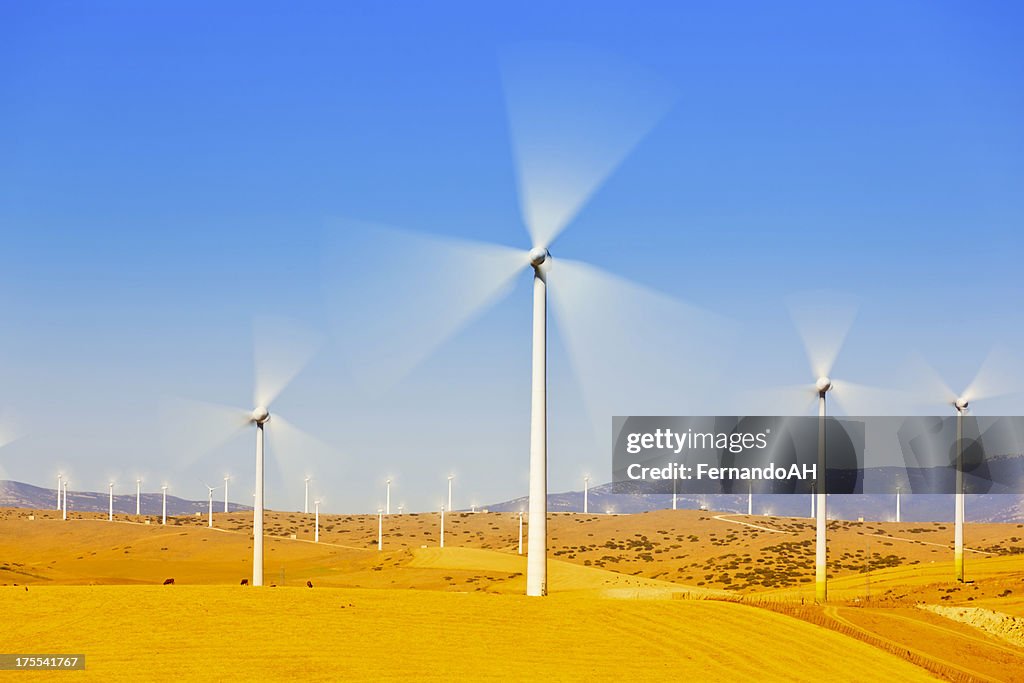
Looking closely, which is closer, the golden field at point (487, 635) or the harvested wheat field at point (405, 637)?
the harvested wheat field at point (405, 637)

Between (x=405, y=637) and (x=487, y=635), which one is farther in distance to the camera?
(x=487, y=635)

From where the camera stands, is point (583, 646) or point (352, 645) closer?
point (352, 645)

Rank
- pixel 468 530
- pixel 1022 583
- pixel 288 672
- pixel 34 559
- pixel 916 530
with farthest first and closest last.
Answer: pixel 468 530, pixel 916 530, pixel 34 559, pixel 1022 583, pixel 288 672

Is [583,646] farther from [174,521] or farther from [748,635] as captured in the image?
[174,521]

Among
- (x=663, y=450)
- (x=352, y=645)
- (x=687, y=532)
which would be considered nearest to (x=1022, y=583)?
(x=663, y=450)

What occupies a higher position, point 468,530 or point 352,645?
point 352,645

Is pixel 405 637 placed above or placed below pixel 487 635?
above

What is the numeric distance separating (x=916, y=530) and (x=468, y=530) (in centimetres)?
6399

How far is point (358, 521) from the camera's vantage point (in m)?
178

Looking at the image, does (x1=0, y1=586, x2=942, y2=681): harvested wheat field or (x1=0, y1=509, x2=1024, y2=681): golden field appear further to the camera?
(x1=0, y1=509, x2=1024, y2=681): golden field

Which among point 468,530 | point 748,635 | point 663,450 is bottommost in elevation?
point 468,530

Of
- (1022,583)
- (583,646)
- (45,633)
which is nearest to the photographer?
(45,633)

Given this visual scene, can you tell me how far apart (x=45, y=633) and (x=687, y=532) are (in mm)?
115804

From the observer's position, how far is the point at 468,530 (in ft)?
544
